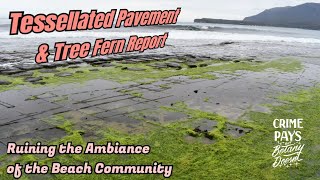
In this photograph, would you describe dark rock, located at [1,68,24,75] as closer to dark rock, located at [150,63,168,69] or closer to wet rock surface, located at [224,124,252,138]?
dark rock, located at [150,63,168,69]

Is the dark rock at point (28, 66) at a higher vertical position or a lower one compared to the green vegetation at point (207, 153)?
lower

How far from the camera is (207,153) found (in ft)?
19.3

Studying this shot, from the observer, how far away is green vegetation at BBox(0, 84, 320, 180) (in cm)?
519

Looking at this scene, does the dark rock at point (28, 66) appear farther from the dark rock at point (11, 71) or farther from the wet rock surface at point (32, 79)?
the wet rock surface at point (32, 79)

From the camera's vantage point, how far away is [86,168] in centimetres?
514

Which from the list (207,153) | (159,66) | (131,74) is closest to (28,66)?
(131,74)

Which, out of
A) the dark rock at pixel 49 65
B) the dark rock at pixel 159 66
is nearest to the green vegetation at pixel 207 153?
the dark rock at pixel 159 66

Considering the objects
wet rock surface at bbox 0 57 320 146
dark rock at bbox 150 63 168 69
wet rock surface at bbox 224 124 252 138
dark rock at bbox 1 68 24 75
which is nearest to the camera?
wet rock surface at bbox 224 124 252 138

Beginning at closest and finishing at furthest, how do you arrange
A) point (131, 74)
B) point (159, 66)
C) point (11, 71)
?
point (11, 71) < point (131, 74) < point (159, 66)

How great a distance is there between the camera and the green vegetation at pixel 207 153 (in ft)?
17.0

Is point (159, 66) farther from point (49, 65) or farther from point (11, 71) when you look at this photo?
point (11, 71)

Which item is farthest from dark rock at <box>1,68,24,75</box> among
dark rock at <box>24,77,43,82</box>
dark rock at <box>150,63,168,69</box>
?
dark rock at <box>150,63,168,69</box>

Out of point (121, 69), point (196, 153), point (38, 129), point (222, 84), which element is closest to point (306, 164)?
point (196, 153)

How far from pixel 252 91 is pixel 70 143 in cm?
717
